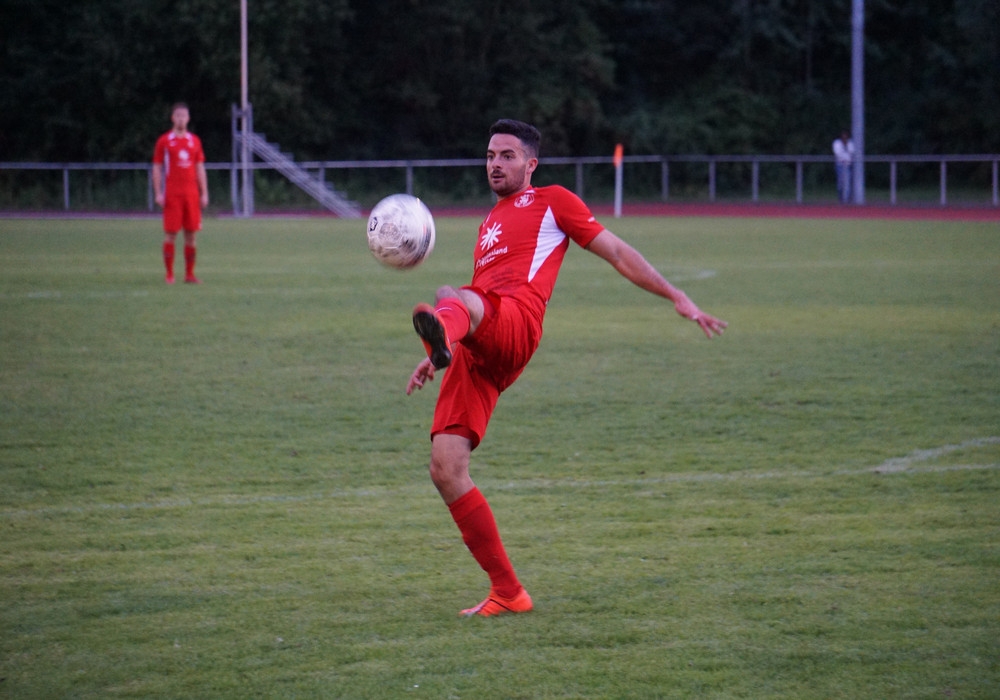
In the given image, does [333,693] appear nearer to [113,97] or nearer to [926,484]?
[926,484]

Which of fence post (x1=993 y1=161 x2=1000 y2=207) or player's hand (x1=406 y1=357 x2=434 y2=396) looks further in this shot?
fence post (x1=993 y1=161 x2=1000 y2=207)

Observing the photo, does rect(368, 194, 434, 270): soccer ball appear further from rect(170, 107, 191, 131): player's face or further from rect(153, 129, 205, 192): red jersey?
rect(153, 129, 205, 192): red jersey

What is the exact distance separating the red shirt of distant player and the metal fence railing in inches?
828

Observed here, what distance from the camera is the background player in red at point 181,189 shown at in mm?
15266

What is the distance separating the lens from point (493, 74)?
46.2 metres

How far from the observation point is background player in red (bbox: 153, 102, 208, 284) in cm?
1527

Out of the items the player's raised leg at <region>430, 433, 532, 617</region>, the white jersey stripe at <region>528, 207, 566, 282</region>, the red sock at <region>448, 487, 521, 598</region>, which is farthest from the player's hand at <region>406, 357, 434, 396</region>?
the white jersey stripe at <region>528, 207, 566, 282</region>

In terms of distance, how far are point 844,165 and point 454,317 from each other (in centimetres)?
3526

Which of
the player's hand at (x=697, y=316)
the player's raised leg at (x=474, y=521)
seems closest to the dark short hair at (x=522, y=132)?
the player's hand at (x=697, y=316)

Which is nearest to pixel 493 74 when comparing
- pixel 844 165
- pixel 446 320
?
pixel 844 165

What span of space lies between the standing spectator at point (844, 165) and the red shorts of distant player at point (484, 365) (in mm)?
34180

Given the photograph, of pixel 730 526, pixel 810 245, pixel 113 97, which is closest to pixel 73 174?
pixel 113 97

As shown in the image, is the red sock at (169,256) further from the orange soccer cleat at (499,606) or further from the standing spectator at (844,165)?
the standing spectator at (844,165)

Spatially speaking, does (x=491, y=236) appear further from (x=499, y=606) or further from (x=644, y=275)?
(x=499, y=606)
